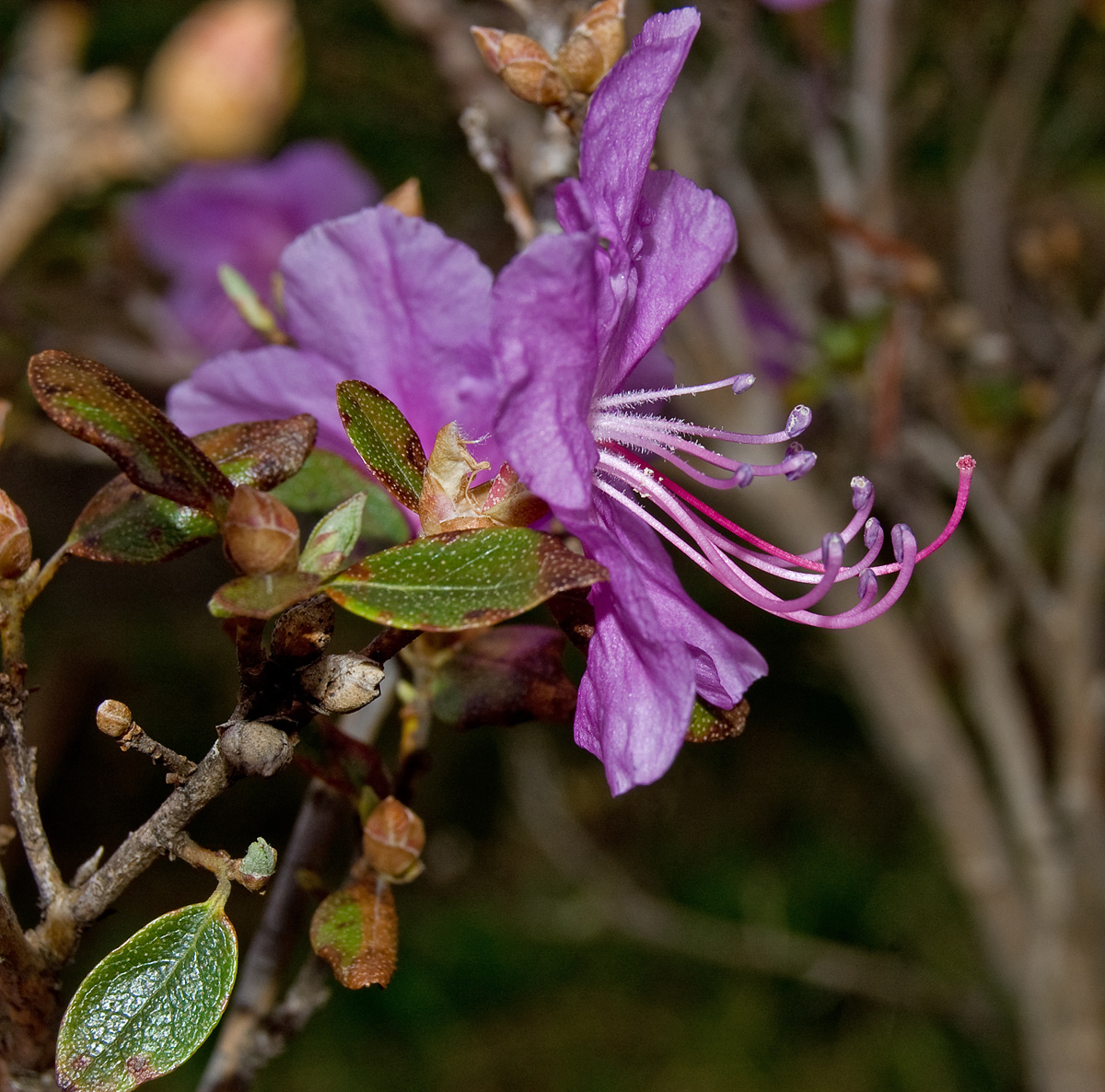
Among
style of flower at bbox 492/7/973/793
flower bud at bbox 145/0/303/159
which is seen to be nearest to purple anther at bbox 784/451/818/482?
style of flower at bbox 492/7/973/793

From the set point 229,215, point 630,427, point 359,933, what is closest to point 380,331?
point 630,427

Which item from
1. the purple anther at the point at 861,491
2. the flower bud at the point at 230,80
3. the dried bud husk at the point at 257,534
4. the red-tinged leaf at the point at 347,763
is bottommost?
the flower bud at the point at 230,80

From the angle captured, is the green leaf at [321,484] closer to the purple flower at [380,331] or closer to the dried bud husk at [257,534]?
the purple flower at [380,331]

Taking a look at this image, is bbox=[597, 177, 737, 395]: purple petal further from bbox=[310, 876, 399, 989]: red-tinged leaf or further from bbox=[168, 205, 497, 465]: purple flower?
bbox=[310, 876, 399, 989]: red-tinged leaf

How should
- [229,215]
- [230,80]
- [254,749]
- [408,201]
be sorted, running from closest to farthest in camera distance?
[254,749]
[408,201]
[229,215]
[230,80]

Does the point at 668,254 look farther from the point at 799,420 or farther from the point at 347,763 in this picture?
the point at 347,763

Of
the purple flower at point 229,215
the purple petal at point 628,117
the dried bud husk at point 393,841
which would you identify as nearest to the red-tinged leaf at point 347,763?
the dried bud husk at point 393,841
